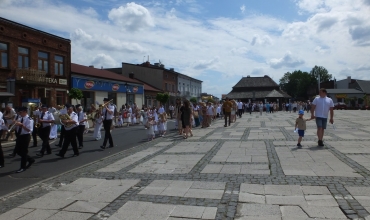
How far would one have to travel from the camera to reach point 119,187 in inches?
254

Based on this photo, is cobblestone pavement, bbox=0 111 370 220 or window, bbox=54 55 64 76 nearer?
cobblestone pavement, bbox=0 111 370 220

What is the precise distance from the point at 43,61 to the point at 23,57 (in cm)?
249

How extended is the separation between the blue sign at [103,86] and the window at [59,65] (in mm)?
1526

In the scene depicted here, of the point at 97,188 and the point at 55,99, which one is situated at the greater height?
the point at 55,99

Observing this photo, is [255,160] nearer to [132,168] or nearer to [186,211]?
[132,168]

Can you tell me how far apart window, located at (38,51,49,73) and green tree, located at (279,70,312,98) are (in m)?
107

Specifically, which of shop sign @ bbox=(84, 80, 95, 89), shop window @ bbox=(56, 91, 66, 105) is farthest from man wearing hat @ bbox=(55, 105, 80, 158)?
shop sign @ bbox=(84, 80, 95, 89)

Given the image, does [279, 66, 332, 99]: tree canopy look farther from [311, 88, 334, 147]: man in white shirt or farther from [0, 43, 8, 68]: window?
[311, 88, 334, 147]: man in white shirt

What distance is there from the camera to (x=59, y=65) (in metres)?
32.0

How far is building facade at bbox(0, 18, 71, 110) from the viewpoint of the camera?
25.3 metres

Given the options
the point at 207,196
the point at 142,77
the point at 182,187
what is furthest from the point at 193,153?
the point at 142,77

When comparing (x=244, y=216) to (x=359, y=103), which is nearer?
(x=244, y=216)

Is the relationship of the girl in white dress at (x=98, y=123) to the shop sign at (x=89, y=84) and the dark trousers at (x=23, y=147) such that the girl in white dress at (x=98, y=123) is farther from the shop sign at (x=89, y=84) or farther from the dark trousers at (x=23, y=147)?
the shop sign at (x=89, y=84)

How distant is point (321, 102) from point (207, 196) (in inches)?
246
